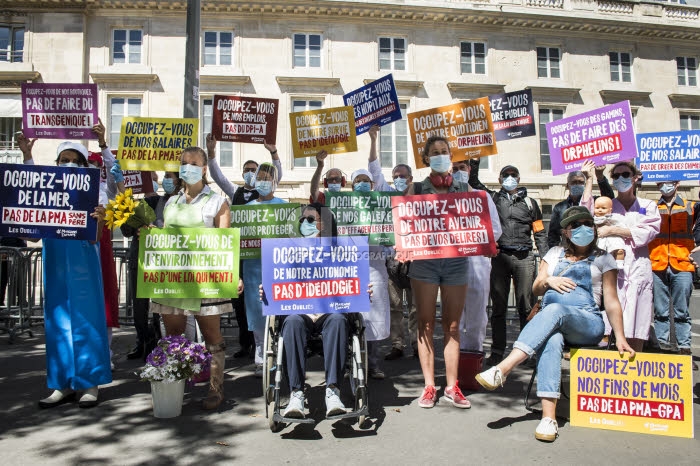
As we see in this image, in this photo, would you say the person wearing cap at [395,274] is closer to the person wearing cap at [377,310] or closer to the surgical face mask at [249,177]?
the person wearing cap at [377,310]

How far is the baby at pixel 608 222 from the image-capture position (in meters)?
4.78

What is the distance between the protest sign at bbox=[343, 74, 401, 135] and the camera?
7.16 metres

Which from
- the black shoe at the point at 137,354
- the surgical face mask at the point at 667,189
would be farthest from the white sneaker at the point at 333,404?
the surgical face mask at the point at 667,189

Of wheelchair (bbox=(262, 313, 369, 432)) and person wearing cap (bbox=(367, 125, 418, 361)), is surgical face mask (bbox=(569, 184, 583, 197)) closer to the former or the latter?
person wearing cap (bbox=(367, 125, 418, 361))

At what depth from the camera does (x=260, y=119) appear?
7.16 m

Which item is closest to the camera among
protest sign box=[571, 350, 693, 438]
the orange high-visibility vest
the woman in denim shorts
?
protest sign box=[571, 350, 693, 438]

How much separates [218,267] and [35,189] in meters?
1.75

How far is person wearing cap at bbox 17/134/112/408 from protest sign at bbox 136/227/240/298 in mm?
609

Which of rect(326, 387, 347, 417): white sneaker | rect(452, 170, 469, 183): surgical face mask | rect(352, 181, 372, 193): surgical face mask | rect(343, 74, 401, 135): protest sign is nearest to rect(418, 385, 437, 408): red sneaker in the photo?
rect(326, 387, 347, 417): white sneaker

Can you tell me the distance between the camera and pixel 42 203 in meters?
4.47

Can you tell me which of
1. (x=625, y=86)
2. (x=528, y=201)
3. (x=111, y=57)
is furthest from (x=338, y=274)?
(x=625, y=86)

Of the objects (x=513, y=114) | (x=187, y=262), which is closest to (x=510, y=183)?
(x=513, y=114)

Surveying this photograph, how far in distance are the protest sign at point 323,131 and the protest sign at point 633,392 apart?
14.1 ft

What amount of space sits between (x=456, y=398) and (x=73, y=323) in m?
3.27
